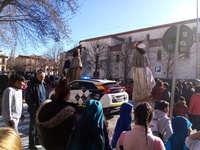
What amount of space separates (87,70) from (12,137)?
2531 inches

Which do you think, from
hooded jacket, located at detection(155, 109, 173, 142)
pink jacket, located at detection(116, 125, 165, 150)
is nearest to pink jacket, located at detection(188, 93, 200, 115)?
hooded jacket, located at detection(155, 109, 173, 142)

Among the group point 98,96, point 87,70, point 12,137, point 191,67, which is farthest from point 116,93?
point 87,70

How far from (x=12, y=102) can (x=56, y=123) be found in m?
2.13

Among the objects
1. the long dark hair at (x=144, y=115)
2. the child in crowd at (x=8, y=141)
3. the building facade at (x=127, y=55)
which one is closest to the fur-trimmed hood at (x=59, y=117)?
the long dark hair at (x=144, y=115)

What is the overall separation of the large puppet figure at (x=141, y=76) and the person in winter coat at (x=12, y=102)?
3974mm

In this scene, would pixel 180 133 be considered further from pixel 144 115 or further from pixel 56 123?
pixel 56 123

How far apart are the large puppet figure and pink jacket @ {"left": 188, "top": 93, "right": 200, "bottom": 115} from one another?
136 cm

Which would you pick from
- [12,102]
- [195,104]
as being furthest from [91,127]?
[195,104]

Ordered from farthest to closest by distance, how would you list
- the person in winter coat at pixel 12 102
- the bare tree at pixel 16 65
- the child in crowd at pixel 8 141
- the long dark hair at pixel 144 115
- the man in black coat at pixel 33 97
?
the bare tree at pixel 16 65 < the man in black coat at pixel 33 97 < the person in winter coat at pixel 12 102 < the long dark hair at pixel 144 115 < the child in crowd at pixel 8 141

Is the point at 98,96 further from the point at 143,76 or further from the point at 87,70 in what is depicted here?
the point at 87,70

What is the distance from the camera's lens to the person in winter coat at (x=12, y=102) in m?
4.79

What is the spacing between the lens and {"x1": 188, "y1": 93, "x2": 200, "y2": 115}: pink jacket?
7.73m

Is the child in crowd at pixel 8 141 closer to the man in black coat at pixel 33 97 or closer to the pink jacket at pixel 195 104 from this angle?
the man in black coat at pixel 33 97

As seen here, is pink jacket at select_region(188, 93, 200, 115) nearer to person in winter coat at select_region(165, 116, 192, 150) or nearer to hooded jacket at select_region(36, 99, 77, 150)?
person in winter coat at select_region(165, 116, 192, 150)
